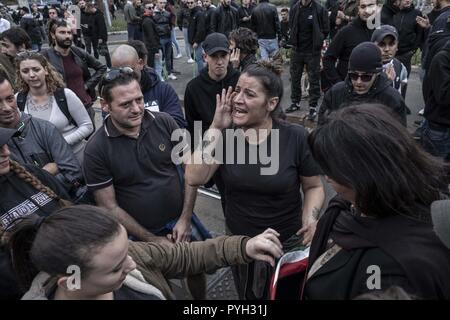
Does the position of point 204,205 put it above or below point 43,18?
below

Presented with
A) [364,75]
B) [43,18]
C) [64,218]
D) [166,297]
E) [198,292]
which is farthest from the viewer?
[43,18]

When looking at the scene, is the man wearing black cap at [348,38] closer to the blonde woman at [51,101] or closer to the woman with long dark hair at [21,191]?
the blonde woman at [51,101]

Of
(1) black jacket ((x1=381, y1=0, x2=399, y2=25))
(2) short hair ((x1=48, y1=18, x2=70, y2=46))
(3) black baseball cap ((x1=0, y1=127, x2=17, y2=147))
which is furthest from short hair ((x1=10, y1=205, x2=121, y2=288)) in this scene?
(1) black jacket ((x1=381, y1=0, x2=399, y2=25))

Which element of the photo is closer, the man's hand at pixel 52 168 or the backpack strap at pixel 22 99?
the man's hand at pixel 52 168

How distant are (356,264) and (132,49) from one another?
2.99 m

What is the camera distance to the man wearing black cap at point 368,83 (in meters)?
3.00

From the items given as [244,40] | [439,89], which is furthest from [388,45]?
[244,40]

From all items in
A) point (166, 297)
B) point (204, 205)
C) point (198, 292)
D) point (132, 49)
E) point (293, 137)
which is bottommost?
point (204, 205)

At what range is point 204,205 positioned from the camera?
4312mm

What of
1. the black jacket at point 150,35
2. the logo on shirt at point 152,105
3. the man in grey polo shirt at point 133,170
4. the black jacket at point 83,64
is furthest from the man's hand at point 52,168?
the black jacket at point 150,35

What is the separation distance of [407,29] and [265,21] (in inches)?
121

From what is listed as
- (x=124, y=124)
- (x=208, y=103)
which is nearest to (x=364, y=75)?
(x=208, y=103)
